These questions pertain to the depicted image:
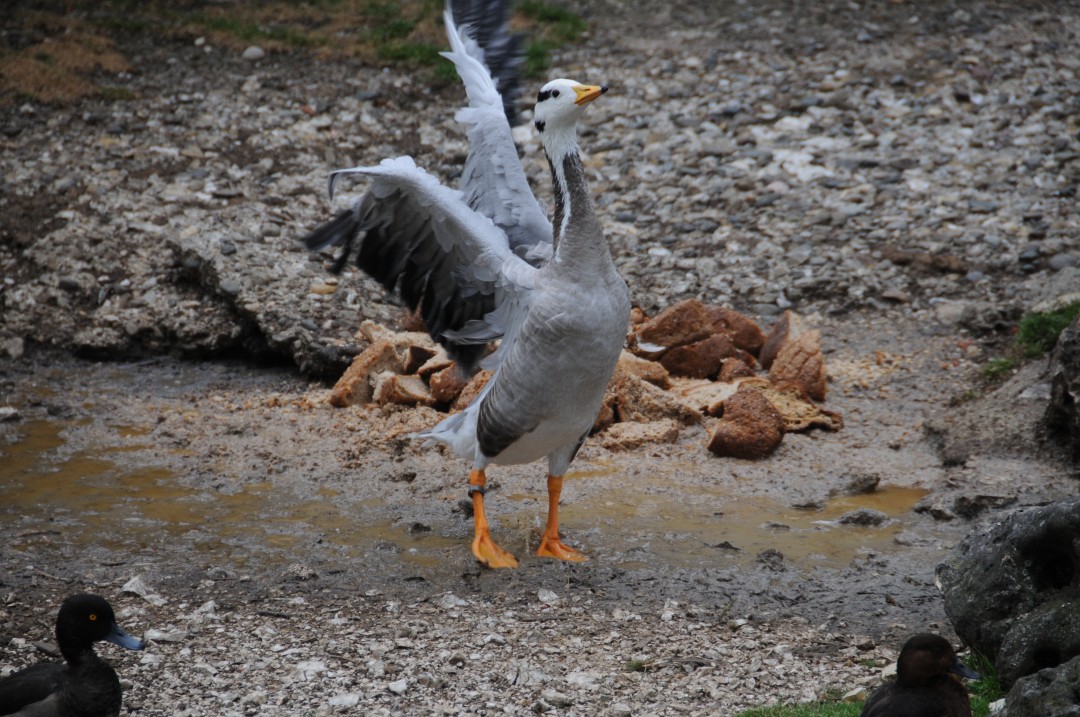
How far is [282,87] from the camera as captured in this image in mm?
12641

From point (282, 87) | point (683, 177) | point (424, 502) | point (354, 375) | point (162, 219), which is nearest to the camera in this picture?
point (424, 502)

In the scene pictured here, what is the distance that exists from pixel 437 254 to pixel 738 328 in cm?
331

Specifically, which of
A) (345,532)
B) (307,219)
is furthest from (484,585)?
(307,219)

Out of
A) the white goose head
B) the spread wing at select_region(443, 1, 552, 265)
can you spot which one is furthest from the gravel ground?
the white goose head

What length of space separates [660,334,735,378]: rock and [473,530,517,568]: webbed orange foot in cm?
273

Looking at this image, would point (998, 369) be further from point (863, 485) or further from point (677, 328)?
point (677, 328)

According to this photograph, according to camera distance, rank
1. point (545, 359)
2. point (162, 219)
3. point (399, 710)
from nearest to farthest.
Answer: point (399, 710) < point (545, 359) < point (162, 219)

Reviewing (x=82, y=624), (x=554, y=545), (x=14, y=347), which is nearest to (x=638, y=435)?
(x=554, y=545)

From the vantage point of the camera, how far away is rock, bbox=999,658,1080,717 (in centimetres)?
380

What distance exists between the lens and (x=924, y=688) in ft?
13.4

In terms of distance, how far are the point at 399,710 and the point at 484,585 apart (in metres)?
1.25

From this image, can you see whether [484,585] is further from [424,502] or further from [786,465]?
[786,465]

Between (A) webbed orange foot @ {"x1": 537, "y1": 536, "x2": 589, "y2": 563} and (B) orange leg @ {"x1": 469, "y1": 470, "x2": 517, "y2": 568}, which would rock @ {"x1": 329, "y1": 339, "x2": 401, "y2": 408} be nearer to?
(B) orange leg @ {"x1": 469, "y1": 470, "x2": 517, "y2": 568}

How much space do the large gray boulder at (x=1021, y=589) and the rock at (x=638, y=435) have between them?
304 cm
